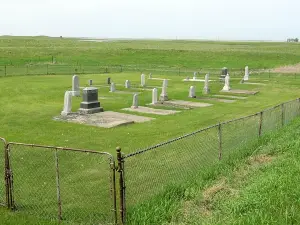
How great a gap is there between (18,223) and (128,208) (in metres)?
2.12

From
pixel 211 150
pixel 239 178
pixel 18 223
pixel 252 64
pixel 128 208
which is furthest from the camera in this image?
pixel 252 64

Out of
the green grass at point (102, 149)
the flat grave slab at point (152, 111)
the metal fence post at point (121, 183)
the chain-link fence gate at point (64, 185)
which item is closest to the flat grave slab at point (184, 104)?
the green grass at point (102, 149)

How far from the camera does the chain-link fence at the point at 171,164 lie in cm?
773

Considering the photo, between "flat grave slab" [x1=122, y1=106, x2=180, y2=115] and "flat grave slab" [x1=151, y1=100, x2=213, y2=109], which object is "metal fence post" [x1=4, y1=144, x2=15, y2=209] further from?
"flat grave slab" [x1=151, y1=100, x2=213, y2=109]

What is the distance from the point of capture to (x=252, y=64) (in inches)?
2426

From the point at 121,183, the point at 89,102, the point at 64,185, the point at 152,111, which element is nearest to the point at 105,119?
the point at 89,102

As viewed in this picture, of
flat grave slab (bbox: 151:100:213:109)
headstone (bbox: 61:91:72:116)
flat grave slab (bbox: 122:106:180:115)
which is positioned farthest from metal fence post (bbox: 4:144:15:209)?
flat grave slab (bbox: 151:100:213:109)

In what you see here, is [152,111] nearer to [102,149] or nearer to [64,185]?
[102,149]

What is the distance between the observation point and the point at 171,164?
11188mm

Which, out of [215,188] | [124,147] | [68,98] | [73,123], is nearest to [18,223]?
[215,188]

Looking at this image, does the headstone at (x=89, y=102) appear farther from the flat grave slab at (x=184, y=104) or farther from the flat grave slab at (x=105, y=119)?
the flat grave slab at (x=184, y=104)

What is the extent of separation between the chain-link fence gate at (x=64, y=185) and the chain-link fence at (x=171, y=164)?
50 centimetres

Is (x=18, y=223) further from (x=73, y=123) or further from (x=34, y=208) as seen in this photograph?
(x=73, y=123)

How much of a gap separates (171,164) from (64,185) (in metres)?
3.24
